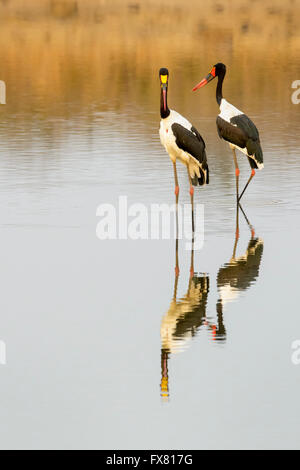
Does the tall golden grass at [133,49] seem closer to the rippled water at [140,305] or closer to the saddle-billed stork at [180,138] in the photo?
the rippled water at [140,305]

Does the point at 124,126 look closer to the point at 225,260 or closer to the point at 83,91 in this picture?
the point at 83,91

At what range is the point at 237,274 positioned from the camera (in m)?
9.16

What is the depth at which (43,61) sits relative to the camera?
28.2m

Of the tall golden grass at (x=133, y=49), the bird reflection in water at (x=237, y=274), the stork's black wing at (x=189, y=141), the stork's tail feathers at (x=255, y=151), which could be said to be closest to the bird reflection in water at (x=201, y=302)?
the bird reflection in water at (x=237, y=274)

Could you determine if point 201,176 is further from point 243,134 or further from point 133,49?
point 133,49

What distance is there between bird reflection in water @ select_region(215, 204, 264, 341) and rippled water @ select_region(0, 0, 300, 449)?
0.06ft

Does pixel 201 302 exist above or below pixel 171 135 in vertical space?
below

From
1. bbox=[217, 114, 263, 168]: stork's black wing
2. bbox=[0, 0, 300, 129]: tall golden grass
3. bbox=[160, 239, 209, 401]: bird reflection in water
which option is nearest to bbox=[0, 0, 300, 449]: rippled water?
bbox=[160, 239, 209, 401]: bird reflection in water

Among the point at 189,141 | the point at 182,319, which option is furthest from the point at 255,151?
the point at 182,319

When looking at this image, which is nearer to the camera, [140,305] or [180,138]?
[140,305]

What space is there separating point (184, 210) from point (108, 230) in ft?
4.28

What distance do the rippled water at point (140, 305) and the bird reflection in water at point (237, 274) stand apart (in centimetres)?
2

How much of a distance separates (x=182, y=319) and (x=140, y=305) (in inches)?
17.8

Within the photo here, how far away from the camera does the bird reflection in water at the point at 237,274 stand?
27.6 ft
